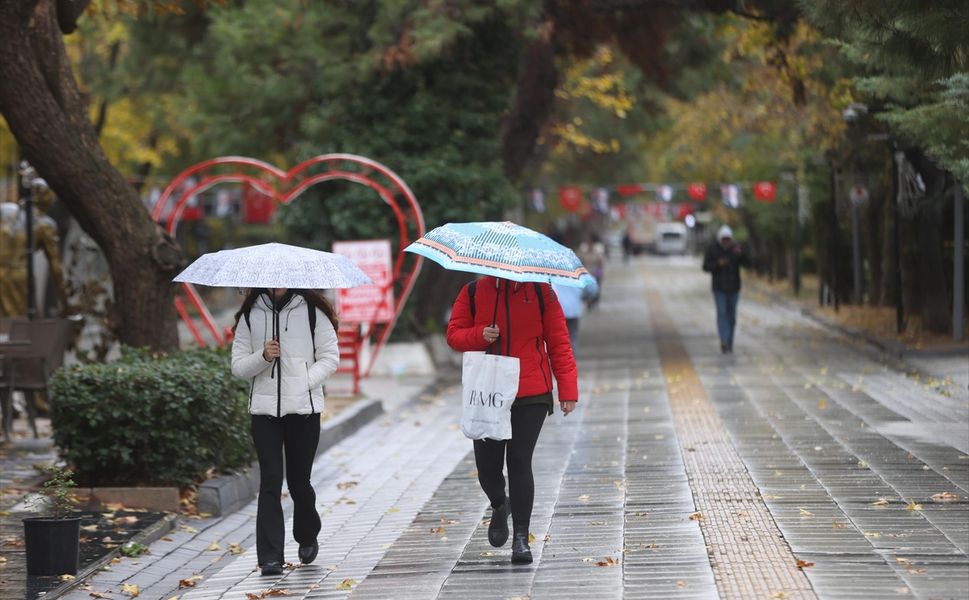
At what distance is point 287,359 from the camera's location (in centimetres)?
820

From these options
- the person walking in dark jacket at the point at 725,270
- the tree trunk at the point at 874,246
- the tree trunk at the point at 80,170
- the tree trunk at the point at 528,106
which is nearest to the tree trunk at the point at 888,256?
the tree trunk at the point at 874,246

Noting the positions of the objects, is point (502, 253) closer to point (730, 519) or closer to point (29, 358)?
point (730, 519)

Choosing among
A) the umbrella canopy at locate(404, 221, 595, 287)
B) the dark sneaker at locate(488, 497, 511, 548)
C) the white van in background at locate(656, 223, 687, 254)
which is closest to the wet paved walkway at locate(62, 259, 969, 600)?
the dark sneaker at locate(488, 497, 511, 548)

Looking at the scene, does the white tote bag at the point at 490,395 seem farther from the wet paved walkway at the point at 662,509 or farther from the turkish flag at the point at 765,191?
the turkish flag at the point at 765,191

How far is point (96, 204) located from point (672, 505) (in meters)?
5.61

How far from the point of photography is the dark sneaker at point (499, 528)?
8.15m

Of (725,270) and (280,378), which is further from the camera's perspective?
(725,270)

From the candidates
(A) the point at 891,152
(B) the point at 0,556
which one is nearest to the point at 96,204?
(B) the point at 0,556

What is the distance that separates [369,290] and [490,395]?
40.5 ft

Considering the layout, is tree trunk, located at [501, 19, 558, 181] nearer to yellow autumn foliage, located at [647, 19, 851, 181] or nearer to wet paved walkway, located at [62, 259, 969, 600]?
yellow autumn foliage, located at [647, 19, 851, 181]

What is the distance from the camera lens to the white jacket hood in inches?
320

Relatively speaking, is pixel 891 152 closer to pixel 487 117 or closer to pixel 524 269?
pixel 487 117

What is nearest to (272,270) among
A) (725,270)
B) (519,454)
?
(519,454)

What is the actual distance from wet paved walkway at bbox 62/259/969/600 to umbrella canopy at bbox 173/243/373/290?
5.20 feet
